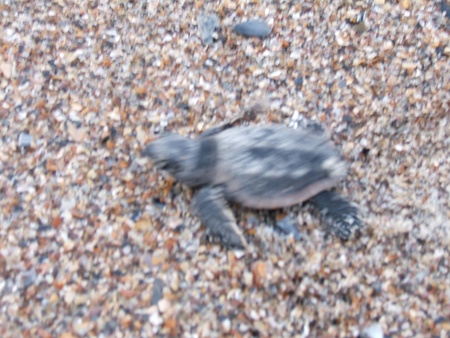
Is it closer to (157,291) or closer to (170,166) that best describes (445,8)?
(170,166)

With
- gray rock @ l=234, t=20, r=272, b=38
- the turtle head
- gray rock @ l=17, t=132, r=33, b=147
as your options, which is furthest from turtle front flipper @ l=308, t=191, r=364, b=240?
gray rock @ l=17, t=132, r=33, b=147

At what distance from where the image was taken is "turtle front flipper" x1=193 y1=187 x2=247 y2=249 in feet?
5.62

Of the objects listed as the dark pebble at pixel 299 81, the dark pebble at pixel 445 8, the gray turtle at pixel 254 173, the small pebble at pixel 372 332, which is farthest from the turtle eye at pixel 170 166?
the dark pebble at pixel 445 8

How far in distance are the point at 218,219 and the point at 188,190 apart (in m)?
0.18

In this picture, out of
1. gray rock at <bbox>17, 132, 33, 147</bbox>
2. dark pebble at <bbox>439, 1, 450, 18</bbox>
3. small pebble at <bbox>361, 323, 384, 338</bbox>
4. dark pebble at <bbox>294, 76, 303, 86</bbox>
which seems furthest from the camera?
dark pebble at <bbox>439, 1, 450, 18</bbox>

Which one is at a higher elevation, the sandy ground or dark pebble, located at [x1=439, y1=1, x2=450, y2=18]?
dark pebble, located at [x1=439, y1=1, x2=450, y2=18]

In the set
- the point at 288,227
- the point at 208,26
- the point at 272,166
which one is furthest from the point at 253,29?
the point at 288,227

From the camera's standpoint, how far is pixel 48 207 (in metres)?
1.80

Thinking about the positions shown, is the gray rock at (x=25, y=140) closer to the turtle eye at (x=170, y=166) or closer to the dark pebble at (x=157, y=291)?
the turtle eye at (x=170, y=166)

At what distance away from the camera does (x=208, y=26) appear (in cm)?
220

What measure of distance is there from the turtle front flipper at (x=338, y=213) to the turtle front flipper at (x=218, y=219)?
251mm

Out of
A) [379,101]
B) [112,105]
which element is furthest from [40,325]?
[379,101]

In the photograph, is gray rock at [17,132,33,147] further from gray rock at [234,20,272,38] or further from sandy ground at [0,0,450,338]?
gray rock at [234,20,272,38]

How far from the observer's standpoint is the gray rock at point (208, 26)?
7.13 ft
